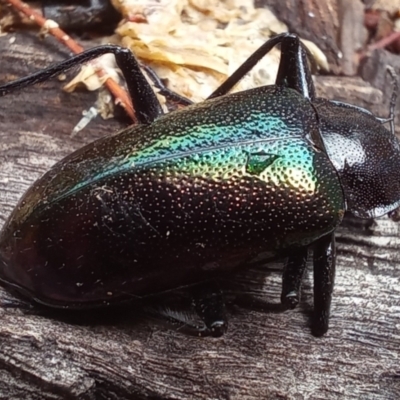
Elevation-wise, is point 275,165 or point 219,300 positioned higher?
point 275,165

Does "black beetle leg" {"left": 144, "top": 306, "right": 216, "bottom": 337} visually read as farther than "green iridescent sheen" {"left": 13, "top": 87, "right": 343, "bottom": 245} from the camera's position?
Yes

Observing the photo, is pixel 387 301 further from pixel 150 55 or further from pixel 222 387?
pixel 150 55

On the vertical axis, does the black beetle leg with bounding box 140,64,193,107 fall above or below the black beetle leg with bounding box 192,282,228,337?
above

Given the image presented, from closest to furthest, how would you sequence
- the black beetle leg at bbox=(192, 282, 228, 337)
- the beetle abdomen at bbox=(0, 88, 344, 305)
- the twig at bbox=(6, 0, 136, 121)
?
the beetle abdomen at bbox=(0, 88, 344, 305) < the black beetle leg at bbox=(192, 282, 228, 337) < the twig at bbox=(6, 0, 136, 121)

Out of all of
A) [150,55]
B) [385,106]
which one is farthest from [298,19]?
[150,55]

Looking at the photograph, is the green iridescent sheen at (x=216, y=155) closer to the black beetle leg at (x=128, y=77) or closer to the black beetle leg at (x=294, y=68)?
the black beetle leg at (x=128, y=77)

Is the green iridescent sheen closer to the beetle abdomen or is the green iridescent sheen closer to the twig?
the beetle abdomen

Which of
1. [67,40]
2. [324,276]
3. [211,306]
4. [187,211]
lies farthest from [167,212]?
[67,40]

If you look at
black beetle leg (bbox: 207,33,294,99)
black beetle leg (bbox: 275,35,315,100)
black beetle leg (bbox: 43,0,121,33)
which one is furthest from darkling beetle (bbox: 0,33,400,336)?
black beetle leg (bbox: 43,0,121,33)
